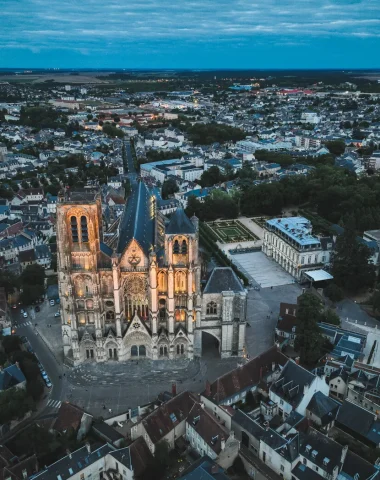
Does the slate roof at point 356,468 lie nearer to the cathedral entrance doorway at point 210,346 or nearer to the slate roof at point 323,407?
the slate roof at point 323,407

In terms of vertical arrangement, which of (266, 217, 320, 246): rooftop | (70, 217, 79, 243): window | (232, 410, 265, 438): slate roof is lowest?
(232, 410, 265, 438): slate roof

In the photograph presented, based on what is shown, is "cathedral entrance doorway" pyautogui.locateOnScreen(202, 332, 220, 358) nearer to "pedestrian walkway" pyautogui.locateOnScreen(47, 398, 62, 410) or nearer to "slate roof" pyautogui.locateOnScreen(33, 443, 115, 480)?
"pedestrian walkway" pyautogui.locateOnScreen(47, 398, 62, 410)

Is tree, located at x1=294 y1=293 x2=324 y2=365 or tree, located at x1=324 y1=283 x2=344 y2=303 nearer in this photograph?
tree, located at x1=294 y1=293 x2=324 y2=365

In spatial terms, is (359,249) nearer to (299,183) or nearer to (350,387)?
(350,387)

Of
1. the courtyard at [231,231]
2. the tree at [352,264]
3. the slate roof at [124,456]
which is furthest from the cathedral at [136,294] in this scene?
the courtyard at [231,231]

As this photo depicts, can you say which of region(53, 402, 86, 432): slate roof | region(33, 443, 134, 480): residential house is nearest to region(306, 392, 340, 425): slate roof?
region(33, 443, 134, 480): residential house

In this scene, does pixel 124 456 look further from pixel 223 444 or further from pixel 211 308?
pixel 211 308

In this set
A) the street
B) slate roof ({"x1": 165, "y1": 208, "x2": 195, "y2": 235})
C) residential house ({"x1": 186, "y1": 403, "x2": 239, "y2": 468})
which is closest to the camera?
residential house ({"x1": 186, "y1": 403, "x2": 239, "y2": 468})
